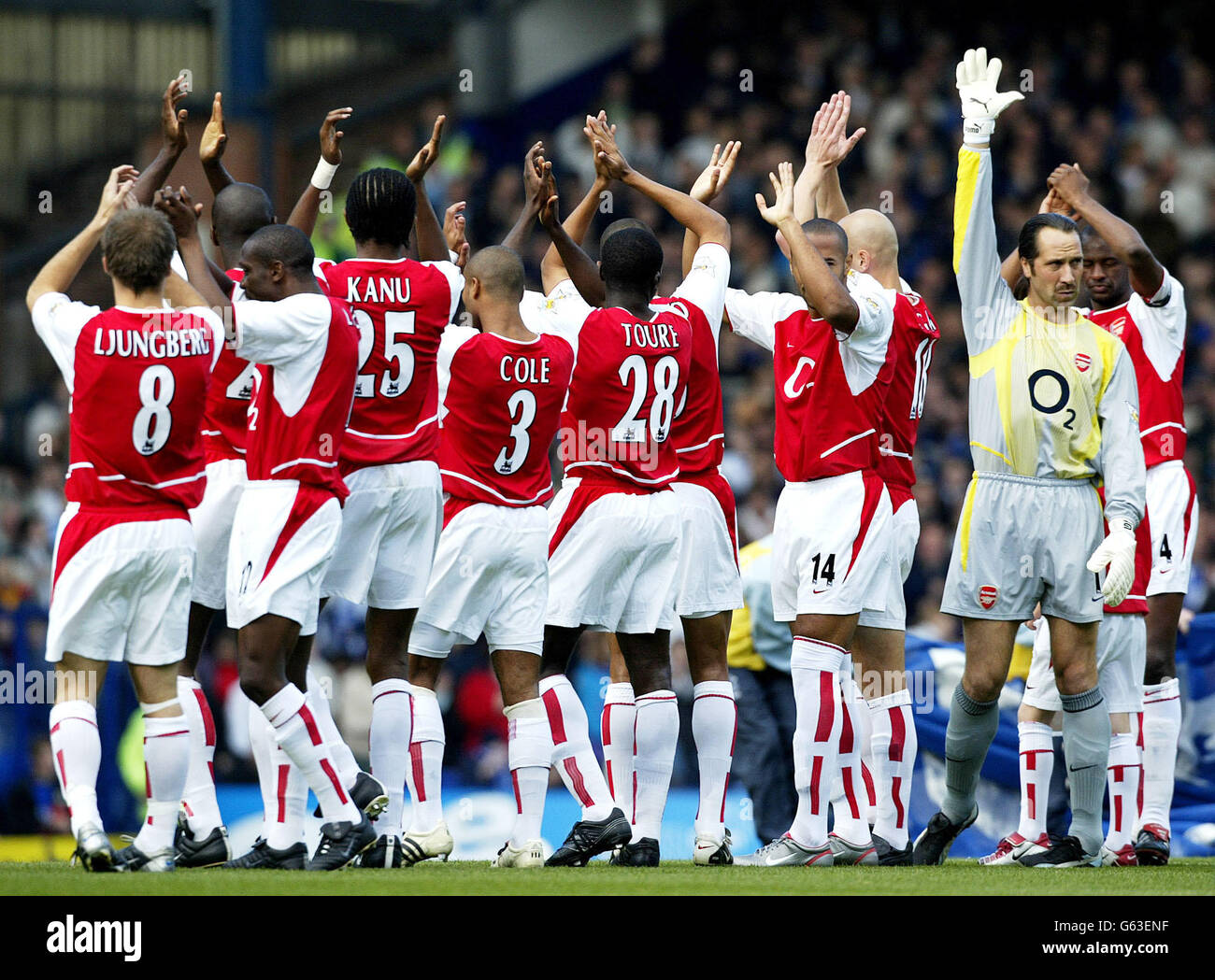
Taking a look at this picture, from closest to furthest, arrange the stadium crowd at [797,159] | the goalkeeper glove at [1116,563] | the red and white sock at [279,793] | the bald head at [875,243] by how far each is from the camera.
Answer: the red and white sock at [279,793], the goalkeeper glove at [1116,563], the bald head at [875,243], the stadium crowd at [797,159]

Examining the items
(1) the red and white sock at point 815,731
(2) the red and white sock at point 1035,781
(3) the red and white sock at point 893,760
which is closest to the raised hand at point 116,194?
(1) the red and white sock at point 815,731

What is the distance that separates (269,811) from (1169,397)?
4.84m

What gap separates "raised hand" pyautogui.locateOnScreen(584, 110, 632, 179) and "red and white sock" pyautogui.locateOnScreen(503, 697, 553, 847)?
2463mm

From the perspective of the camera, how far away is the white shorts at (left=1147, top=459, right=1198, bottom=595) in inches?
336

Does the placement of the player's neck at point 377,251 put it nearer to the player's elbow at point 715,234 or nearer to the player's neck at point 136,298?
the player's neck at point 136,298

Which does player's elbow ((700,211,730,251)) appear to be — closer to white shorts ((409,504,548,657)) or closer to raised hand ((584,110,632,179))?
raised hand ((584,110,632,179))

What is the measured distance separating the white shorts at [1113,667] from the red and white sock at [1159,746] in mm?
280

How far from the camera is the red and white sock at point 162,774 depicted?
673cm

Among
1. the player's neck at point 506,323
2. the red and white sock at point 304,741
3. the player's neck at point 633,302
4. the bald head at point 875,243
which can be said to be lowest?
the red and white sock at point 304,741

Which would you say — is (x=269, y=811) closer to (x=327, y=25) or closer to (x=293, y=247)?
(x=293, y=247)

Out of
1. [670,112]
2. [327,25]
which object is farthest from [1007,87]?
[327,25]

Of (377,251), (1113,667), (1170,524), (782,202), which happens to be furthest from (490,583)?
(1170,524)

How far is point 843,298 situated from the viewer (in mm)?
7438
